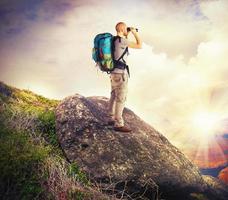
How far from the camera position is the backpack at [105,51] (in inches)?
315

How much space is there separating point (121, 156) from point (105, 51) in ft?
8.52

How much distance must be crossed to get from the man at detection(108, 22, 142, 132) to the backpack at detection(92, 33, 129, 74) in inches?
4.0

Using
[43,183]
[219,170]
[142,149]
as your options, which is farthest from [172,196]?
[219,170]

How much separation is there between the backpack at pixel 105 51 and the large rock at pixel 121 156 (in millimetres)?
1424

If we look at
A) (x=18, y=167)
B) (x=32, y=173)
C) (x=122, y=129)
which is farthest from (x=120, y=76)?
(x=18, y=167)

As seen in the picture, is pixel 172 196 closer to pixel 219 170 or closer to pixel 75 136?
pixel 75 136

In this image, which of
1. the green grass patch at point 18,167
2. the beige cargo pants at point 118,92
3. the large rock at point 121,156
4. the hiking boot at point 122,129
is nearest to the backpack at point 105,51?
the beige cargo pants at point 118,92

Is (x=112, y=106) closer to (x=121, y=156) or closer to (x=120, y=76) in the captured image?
(x=120, y=76)

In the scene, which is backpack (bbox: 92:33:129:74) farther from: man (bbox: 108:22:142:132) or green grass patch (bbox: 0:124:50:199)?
green grass patch (bbox: 0:124:50:199)

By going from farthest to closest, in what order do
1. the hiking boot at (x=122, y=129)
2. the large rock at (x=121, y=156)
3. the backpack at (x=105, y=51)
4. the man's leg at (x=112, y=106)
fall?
the man's leg at (x=112, y=106) < the hiking boot at (x=122, y=129) < the backpack at (x=105, y=51) < the large rock at (x=121, y=156)

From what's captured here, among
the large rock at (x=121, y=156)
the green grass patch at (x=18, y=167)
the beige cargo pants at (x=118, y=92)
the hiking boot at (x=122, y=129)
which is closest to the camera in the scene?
the green grass patch at (x=18, y=167)

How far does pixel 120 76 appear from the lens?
8.28m

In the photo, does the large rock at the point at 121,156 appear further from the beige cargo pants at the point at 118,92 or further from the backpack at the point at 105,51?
the backpack at the point at 105,51

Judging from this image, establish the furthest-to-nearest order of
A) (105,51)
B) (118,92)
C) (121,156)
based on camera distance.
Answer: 1. (118,92)
2. (105,51)
3. (121,156)
